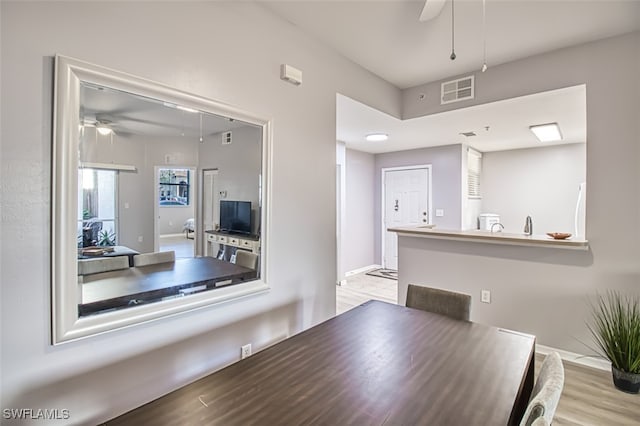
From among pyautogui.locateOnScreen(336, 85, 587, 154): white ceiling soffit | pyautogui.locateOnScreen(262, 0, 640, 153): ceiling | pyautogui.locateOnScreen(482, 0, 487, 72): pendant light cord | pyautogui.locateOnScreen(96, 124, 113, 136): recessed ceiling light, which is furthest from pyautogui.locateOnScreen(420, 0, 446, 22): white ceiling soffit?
pyautogui.locateOnScreen(96, 124, 113, 136): recessed ceiling light

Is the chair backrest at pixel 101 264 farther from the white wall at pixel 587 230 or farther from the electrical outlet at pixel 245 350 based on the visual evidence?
the white wall at pixel 587 230

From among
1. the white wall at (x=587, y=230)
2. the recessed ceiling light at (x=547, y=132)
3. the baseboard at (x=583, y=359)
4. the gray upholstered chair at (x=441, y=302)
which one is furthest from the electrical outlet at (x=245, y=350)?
the recessed ceiling light at (x=547, y=132)

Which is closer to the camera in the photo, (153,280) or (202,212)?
(153,280)

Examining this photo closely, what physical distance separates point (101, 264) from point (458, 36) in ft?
9.49

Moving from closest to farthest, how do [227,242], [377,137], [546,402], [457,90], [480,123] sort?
1. [546,402]
2. [227,242]
3. [457,90]
4. [480,123]
5. [377,137]

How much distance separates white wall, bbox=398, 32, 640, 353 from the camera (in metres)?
2.40

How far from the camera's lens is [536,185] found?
5.53 m

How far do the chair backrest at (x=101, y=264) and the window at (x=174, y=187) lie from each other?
0.40m

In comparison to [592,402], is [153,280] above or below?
above

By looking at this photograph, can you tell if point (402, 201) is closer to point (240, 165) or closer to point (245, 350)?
point (240, 165)

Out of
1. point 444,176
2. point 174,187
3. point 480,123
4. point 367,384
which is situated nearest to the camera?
point 367,384

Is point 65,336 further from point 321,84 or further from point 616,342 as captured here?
point 616,342

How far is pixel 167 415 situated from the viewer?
0.93m

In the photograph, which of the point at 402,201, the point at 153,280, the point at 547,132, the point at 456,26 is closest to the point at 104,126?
the point at 153,280
